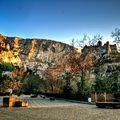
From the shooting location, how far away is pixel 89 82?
44.6 meters

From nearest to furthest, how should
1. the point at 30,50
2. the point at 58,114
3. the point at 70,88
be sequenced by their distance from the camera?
the point at 58,114, the point at 70,88, the point at 30,50

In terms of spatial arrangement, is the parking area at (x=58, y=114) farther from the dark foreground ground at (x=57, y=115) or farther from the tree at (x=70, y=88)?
the tree at (x=70, y=88)

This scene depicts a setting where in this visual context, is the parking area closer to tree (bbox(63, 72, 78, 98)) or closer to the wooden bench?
the wooden bench

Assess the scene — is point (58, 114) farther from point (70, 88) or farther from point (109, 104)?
point (70, 88)

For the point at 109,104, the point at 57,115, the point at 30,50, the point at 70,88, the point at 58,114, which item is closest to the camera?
the point at 57,115

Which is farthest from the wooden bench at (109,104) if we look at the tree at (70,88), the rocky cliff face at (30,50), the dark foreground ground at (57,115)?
the rocky cliff face at (30,50)

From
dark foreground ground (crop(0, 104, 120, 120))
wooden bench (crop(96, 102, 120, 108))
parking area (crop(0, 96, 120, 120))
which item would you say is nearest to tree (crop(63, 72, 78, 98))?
wooden bench (crop(96, 102, 120, 108))

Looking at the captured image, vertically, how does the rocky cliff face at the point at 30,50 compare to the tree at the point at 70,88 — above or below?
above

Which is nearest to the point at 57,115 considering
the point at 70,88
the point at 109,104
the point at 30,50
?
the point at 109,104

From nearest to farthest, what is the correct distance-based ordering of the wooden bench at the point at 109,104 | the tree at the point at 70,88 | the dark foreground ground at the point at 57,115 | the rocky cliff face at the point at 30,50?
the dark foreground ground at the point at 57,115
the wooden bench at the point at 109,104
the tree at the point at 70,88
the rocky cliff face at the point at 30,50

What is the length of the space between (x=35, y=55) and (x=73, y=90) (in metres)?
102

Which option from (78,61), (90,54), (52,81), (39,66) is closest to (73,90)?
(78,61)

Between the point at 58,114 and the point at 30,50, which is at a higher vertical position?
the point at 30,50

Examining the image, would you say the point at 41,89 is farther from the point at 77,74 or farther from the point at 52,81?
the point at 77,74
